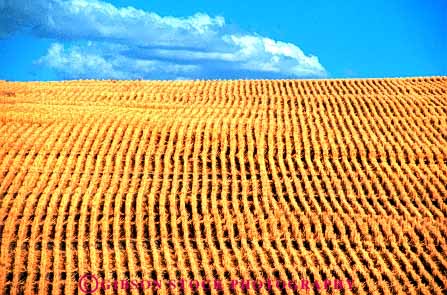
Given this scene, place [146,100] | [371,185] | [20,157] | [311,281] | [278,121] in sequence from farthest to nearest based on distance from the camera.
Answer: [146,100], [278,121], [20,157], [371,185], [311,281]

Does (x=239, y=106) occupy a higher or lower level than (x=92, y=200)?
higher

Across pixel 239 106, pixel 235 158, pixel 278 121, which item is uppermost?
pixel 239 106

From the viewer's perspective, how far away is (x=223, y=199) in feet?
33.8

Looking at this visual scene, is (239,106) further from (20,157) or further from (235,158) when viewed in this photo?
(20,157)

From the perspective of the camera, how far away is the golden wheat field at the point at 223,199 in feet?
27.2

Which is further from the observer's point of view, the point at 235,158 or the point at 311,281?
the point at 235,158

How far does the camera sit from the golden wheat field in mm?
8305

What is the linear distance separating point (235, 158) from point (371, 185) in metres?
2.54

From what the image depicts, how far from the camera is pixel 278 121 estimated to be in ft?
46.2

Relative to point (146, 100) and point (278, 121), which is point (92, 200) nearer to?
point (278, 121)

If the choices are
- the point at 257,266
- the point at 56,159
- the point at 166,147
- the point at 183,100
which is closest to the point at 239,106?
the point at 183,100

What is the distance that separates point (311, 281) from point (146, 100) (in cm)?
1041

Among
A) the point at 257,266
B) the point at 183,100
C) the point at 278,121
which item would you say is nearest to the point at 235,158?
the point at 278,121

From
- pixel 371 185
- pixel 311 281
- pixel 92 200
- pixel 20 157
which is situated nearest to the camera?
pixel 311 281
